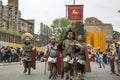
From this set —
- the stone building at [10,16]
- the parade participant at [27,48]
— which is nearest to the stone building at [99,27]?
the stone building at [10,16]

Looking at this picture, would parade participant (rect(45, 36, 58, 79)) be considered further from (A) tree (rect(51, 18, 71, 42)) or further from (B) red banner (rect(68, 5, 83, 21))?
(A) tree (rect(51, 18, 71, 42))

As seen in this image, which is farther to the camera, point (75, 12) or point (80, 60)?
point (75, 12)

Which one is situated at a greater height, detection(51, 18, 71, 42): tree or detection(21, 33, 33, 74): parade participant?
detection(51, 18, 71, 42): tree

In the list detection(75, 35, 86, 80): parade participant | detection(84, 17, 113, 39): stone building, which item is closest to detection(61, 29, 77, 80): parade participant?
detection(75, 35, 86, 80): parade participant

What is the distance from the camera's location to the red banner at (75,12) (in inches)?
1512

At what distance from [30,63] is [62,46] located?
15.4ft

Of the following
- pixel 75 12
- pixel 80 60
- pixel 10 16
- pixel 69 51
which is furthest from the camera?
pixel 10 16

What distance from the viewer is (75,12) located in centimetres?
3841

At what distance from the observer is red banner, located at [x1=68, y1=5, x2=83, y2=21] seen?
126 feet

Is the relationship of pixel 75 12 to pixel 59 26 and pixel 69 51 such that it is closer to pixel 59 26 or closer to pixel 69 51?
pixel 69 51

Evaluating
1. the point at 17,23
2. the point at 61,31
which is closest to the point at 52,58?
the point at 17,23

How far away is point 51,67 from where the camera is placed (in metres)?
17.8

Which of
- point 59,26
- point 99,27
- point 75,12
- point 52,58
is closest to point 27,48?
point 52,58

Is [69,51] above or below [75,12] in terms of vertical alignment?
below
